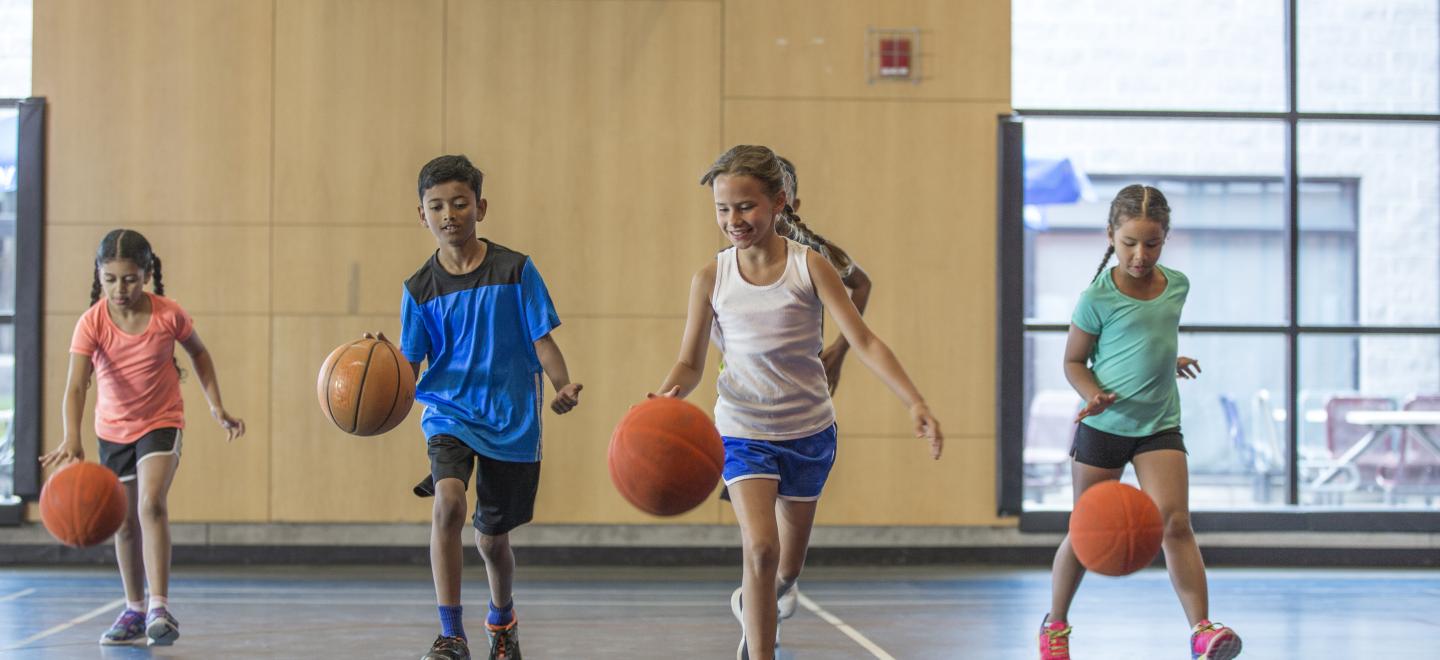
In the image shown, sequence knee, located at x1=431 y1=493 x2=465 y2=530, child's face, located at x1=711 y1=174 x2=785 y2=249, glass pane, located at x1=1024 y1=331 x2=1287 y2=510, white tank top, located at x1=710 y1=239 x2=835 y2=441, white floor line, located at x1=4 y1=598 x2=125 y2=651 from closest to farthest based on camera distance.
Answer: child's face, located at x1=711 y1=174 x2=785 y2=249 < white tank top, located at x1=710 y1=239 x2=835 y2=441 < knee, located at x1=431 y1=493 x2=465 y2=530 < white floor line, located at x1=4 y1=598 x2=125 y2=651 < glass pane, located at x1=1024 y1=331 x2=1287 y2=510

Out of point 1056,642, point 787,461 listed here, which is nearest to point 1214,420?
point 1056,642

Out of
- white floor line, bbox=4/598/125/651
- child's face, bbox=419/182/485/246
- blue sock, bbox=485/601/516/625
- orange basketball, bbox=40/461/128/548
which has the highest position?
child's face, bbox=419/182/485/246

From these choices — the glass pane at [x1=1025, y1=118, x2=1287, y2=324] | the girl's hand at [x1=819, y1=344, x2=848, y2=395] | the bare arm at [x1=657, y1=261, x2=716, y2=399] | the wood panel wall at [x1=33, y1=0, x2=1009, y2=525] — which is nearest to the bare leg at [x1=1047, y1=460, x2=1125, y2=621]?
the girl's hand at [x1=819, y1=344, x2=848, y2=395]

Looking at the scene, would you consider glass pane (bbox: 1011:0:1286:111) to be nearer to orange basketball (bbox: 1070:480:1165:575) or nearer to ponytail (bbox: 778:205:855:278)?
ponytail (bbox: 778:205:855:278)

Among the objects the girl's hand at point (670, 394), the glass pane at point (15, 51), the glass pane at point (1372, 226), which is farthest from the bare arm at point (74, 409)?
the glass pane at point (1372, 226)

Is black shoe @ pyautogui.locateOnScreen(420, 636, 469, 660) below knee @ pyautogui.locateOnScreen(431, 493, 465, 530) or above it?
below

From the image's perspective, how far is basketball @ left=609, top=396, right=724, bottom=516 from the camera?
2893 millimetres

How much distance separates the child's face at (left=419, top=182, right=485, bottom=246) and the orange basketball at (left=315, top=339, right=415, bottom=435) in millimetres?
381

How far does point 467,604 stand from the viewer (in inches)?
215

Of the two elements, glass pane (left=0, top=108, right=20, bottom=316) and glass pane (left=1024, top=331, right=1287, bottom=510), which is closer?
glass pane (left=0, top=108, right=20, bottom=316)

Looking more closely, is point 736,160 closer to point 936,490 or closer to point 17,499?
point 936,490

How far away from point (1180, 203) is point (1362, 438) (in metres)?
1.74

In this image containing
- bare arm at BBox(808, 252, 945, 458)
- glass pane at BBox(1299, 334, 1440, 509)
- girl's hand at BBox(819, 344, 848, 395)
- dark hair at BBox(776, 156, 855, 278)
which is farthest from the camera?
glass pane at BBox(1299, 334, 1440, 509)

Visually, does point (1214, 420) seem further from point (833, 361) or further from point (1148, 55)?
point (833, 361)
